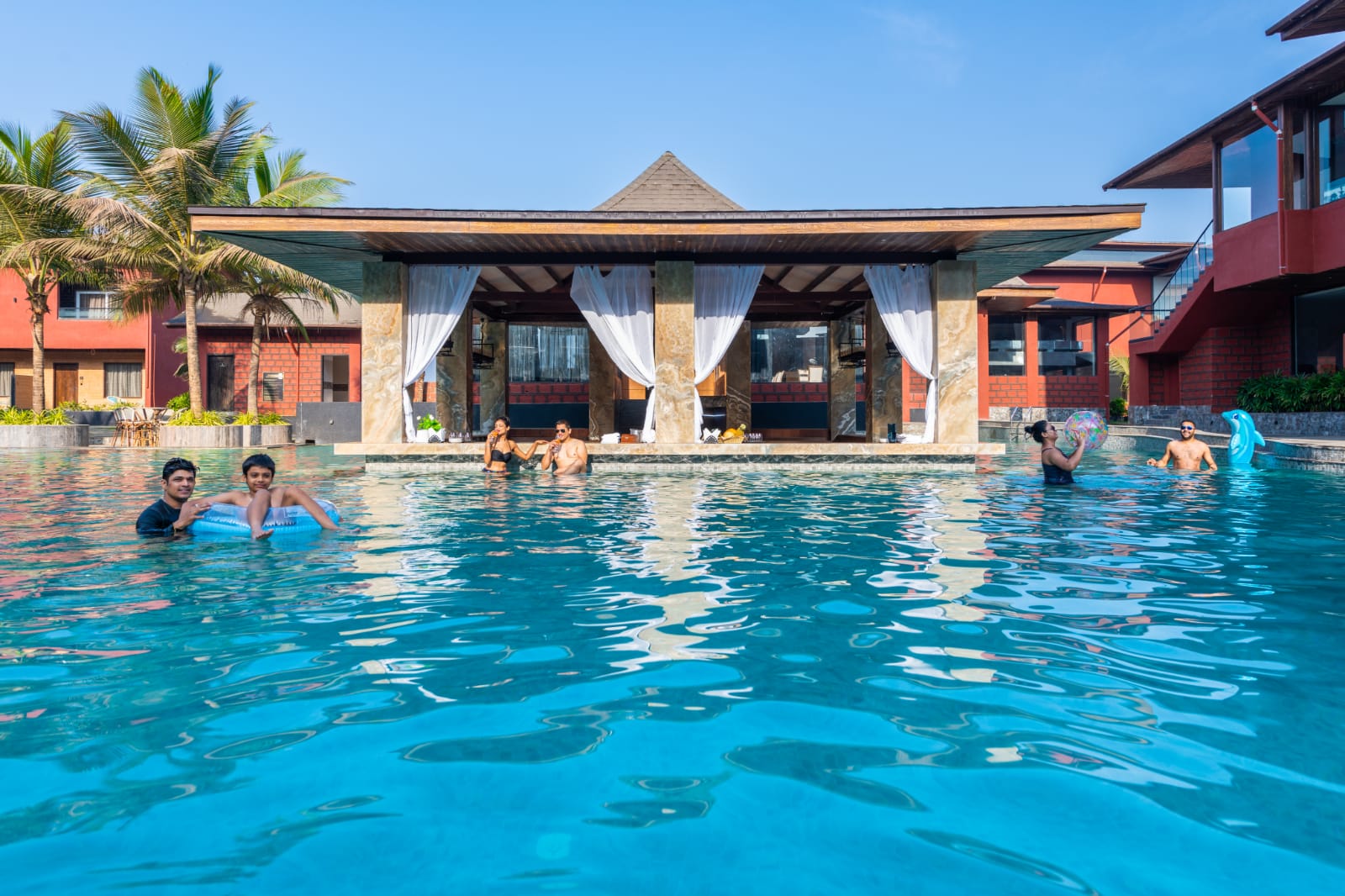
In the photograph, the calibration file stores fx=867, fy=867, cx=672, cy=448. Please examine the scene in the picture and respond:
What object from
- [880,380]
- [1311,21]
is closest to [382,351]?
[880,380]

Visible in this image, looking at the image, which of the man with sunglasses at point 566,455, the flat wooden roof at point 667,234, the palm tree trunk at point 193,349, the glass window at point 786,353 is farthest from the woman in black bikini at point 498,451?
the palm tree trunk at point 193,349

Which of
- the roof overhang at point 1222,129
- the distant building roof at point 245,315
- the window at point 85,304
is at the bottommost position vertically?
the distant building roof at point 245,315

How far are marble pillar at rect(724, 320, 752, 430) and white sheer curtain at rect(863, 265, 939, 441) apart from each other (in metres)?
7.48

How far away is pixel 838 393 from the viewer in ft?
69.9

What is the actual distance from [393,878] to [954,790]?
1.38 metres

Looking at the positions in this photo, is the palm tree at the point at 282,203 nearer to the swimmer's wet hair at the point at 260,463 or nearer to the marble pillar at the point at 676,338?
the marble pillar at the point at 676,338

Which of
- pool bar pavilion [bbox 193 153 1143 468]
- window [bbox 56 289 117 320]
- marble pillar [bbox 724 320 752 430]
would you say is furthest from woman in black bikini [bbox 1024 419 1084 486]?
window [bbox 56 289 117 320]

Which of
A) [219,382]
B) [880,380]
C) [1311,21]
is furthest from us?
[219,382]

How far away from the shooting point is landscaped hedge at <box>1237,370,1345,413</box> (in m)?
16.5

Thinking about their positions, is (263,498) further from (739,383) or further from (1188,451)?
(739,383)

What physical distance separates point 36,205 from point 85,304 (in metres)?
9.81

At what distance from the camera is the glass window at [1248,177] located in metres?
17.8

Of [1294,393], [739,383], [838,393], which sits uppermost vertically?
[739,383]

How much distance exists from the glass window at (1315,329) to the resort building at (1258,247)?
24 mm
